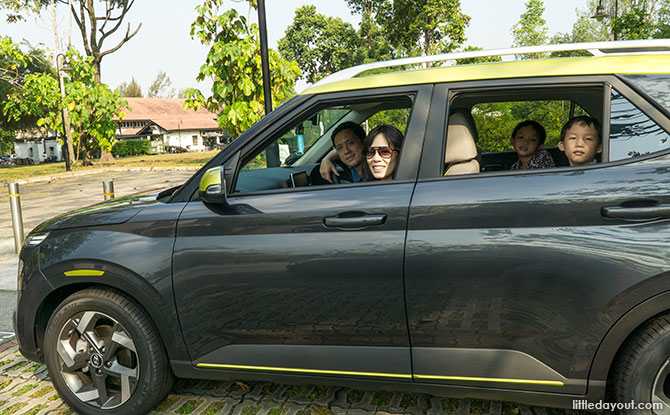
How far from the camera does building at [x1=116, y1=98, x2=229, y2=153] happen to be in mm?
80750

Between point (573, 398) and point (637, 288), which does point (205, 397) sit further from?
point (637, 288)

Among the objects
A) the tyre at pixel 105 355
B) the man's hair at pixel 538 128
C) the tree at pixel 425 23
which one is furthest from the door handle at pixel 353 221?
the tree at pixel 425 23

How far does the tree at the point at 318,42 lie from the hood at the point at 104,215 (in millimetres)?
66839

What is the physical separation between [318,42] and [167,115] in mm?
32372

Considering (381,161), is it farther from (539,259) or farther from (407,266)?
(539,259)

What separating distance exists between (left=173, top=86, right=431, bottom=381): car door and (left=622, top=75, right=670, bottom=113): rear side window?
904 mm

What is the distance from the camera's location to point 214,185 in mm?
2619

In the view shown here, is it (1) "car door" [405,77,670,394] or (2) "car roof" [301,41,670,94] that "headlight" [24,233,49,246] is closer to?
(2) "car roof" [301,41,670,94]

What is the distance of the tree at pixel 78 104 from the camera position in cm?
2462

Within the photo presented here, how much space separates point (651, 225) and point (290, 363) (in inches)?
67.5

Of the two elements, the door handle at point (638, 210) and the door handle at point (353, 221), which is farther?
the door handle at point (353, 221)

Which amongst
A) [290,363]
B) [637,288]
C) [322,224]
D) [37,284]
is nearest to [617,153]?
[637,288]

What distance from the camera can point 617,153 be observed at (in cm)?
234

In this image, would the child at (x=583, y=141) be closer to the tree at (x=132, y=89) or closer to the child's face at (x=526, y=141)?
the child's face at (x=526, y=141)
